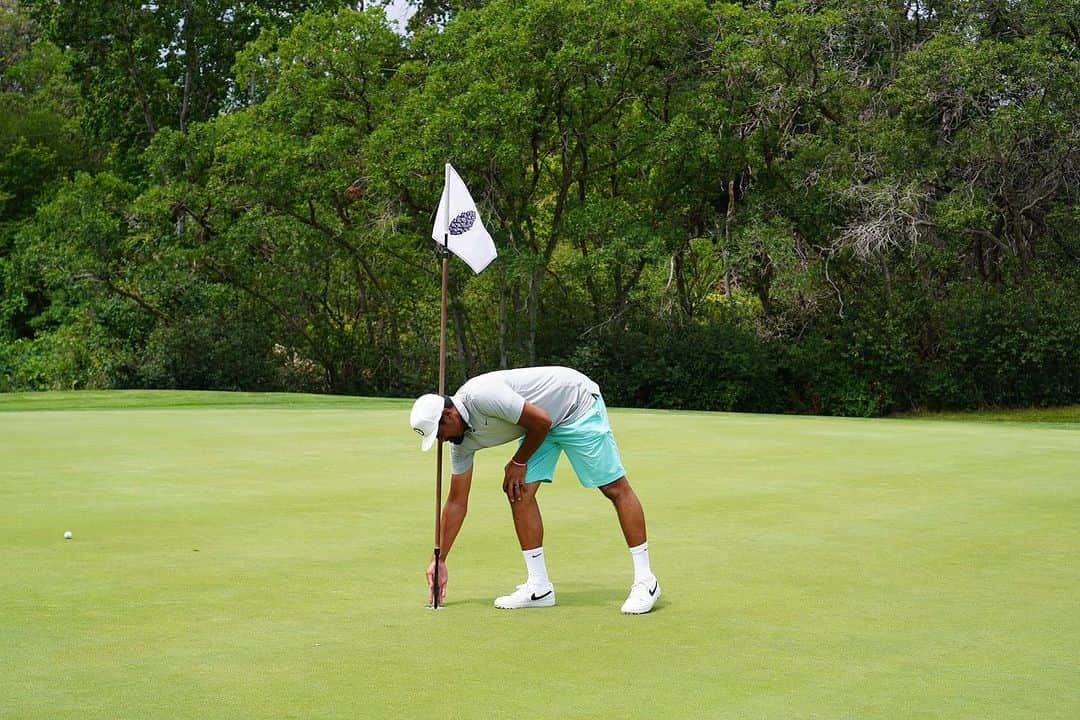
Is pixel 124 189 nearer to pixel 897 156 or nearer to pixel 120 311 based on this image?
pixel 120 311

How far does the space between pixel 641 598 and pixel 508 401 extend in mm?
1234

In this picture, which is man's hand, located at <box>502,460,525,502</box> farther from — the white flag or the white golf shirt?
the white flag

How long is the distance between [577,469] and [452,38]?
24.6m

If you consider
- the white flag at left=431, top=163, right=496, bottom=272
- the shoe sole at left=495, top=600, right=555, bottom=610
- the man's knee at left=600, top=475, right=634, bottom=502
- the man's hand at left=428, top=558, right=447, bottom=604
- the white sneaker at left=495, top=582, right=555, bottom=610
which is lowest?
the shoe sole at left=495, top=600, right=555, bottom=610

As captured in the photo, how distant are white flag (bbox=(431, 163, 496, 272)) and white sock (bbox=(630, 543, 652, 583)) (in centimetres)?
184

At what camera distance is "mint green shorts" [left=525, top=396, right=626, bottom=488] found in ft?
23.9

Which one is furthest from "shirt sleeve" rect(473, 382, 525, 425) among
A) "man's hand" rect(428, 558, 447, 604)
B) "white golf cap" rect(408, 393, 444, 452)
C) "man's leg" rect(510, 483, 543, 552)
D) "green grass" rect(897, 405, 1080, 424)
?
"green grass" rect(897, 405, 1080, 424)

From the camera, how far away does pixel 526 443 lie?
709 centimetres

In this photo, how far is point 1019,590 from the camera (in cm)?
759

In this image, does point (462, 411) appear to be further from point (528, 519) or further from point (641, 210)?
point (641, 210)

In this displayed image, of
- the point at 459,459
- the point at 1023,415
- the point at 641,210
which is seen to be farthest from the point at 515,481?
the point at 641,210

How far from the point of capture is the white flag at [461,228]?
7809mm

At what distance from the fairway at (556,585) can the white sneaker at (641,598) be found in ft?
0.35

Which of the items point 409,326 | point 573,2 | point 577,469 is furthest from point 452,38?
point 577,469
